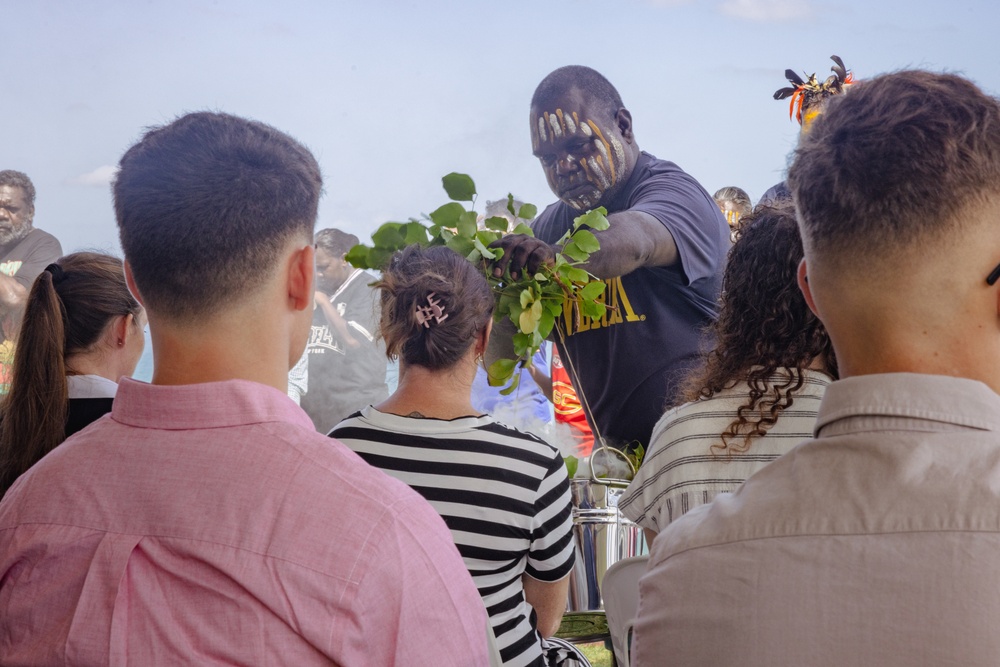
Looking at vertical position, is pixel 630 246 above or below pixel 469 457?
above

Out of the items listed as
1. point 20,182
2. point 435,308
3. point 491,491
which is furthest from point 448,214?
point 20,182

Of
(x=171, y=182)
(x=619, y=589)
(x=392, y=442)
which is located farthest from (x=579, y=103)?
(x=171, y=182)

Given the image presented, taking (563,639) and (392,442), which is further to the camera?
(563,639)

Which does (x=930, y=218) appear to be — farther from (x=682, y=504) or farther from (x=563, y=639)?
(x=563, y=639)

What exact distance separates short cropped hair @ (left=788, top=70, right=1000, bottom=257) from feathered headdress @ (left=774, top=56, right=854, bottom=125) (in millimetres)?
2448

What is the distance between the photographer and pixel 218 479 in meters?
0.89

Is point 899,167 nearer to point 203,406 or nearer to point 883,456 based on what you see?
point 883,456

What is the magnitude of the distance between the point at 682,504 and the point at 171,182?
108cm

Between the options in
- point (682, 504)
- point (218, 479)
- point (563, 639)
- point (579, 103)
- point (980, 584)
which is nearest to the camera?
point (980, 584)

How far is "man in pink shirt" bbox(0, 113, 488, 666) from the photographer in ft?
2.81

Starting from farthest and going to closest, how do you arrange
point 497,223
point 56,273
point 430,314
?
point 56,273 → point 497,223 → point 430,314

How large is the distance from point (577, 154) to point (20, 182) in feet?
11.0

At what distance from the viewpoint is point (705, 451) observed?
168 centimetres

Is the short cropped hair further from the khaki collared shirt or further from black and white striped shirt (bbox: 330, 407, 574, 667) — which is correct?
black and white striped shirt (bbox: 330, 407, 574, 667)
